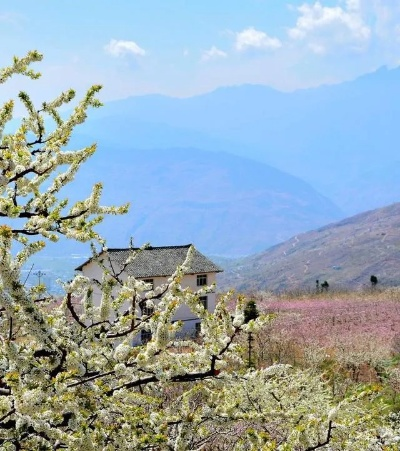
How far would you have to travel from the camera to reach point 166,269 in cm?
3659

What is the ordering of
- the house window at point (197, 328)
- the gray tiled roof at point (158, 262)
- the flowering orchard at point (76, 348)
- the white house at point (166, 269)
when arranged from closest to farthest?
the flowering orchard at point (76, 348), the house window at point (197, 328), the white house at point (166, 269), the gray tiled roof at point (158, 262)

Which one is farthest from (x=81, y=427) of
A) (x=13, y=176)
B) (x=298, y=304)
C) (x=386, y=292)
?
(x=386, y=292)

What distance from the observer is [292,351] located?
27.8 metres

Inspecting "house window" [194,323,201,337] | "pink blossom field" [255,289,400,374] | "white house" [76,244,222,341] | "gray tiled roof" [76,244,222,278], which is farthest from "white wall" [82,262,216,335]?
"pink blossom field" [255,289,400,374]

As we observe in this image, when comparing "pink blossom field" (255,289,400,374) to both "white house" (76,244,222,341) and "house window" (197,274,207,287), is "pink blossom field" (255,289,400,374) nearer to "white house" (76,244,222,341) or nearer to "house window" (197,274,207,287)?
"white house" (76,244,222,341)

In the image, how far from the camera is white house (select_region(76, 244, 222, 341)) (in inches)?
1401

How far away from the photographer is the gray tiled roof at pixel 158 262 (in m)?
35.8

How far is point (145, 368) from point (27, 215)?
1.87m

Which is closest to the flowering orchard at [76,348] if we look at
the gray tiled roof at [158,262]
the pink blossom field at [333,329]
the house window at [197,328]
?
the pink blossom field at [333,329]

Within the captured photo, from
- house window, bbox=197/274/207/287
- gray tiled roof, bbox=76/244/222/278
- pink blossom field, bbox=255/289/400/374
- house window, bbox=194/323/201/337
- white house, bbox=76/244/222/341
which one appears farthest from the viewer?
house window, bbox=197/274/207/287

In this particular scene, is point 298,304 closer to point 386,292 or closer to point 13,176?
point 386,292

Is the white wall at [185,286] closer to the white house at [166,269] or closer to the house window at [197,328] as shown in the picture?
the white house at [166,269]

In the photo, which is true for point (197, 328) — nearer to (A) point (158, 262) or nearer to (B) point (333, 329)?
(A) point (158, 262)

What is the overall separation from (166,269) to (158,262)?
3.18 ft
